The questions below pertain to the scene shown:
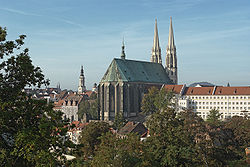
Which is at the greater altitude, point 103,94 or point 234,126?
point 103,94

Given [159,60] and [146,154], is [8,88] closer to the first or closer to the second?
[146,154]

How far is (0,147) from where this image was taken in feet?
36.9

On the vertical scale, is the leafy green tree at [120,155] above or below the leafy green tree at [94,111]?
below

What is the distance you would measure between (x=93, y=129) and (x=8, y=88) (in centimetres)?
3208

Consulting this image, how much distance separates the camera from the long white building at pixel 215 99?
96.0 m

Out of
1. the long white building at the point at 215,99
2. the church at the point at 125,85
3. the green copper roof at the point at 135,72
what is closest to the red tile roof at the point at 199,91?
the long white building at the point at 215,99

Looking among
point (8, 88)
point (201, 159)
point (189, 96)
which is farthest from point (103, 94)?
point (8, 88)

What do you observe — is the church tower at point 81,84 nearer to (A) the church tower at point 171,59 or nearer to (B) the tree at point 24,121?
(A) the church tower at point 171,59

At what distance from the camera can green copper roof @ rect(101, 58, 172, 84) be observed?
103m

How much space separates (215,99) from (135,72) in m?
25.6

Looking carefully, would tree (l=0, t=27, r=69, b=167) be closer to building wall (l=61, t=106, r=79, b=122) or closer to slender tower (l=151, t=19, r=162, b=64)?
building wall (l=61, t=106, r=79, b=122)

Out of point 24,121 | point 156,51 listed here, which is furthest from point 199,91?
point 24,121

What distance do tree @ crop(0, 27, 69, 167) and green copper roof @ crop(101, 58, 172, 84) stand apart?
89.0 m

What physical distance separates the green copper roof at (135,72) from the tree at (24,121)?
89.0 m
